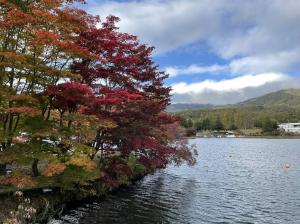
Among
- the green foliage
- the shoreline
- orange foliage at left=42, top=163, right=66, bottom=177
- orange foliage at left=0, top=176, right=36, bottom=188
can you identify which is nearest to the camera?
orange foliage at left=0, top=176, right=36, bottom=188

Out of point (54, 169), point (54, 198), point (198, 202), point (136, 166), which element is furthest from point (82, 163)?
point (136, 166)

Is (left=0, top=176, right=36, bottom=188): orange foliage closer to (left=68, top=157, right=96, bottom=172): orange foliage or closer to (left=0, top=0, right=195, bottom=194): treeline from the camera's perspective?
(left=0, top=0, right=195, bottom=194): treeline

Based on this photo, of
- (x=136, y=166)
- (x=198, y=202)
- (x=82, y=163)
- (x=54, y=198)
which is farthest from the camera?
(x=136, y=166)


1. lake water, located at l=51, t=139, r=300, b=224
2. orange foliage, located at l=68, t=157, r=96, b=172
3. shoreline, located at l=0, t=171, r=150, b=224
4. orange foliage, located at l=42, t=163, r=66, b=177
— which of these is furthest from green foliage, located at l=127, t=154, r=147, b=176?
orange foliage, located at l=42, t=163, r=66, b=177

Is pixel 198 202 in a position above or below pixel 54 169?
below

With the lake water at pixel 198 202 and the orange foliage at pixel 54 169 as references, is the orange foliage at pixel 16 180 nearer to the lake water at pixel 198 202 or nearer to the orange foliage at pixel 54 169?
the orange foliage at pixel 54 169

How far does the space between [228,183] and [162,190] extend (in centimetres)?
954

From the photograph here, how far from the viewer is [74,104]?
82.8 ft

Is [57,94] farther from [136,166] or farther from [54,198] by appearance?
[136,166]

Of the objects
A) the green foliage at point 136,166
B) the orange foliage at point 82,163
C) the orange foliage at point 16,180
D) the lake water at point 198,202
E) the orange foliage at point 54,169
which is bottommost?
the lake water at point 198,202

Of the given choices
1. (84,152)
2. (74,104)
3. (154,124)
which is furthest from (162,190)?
(74,104)

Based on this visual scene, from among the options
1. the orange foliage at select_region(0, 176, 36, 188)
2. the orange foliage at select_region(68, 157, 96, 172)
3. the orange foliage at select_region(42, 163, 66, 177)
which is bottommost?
the orange foliage at select_region(0, 176, 36, 188)

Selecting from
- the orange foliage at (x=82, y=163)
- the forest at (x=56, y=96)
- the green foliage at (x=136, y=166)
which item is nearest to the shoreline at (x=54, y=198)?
the forest at (x=56, y=96)

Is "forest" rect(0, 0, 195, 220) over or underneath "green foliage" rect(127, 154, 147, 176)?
over
